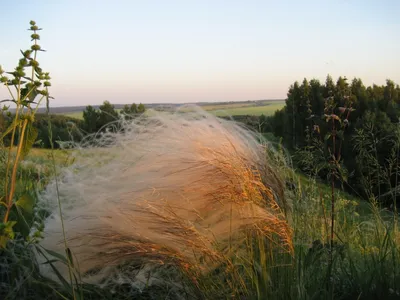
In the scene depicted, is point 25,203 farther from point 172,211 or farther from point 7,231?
point 172,211

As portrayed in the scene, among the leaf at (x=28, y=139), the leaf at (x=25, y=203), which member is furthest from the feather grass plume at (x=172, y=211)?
the leaf at (x=28, y=139)

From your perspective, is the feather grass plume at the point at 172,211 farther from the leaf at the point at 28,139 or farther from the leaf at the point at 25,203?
the leaf at the point at 28,139

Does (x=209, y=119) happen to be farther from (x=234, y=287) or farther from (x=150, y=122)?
(x=234, y=287)

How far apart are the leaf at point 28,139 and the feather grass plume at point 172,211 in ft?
1.21

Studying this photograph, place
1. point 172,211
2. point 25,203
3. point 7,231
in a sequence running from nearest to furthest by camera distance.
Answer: point 7,231 → point 25,203 → point 172,211

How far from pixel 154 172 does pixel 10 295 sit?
79 centimetres

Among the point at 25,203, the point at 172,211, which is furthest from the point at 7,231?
the point at 172,211

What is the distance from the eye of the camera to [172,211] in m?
1.55

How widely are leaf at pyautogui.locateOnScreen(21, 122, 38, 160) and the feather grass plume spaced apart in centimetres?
37

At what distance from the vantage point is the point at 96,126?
3.42 m

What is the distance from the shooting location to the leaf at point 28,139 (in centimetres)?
145

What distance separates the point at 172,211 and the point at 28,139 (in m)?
0.59

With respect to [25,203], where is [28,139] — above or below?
above

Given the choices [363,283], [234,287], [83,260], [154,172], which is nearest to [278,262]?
[234,287]
